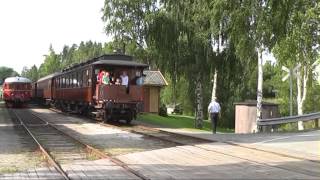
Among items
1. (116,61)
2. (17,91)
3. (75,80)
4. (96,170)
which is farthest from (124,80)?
(17,91)

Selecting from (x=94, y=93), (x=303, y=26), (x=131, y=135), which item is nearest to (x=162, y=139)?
(x=131, y=135)

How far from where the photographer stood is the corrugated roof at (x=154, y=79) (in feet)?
158

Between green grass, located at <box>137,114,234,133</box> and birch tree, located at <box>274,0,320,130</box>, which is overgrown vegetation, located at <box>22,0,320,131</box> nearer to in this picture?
birch tree, located at <box>274,0,320,130</box>

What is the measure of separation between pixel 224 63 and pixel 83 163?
80.1 ft

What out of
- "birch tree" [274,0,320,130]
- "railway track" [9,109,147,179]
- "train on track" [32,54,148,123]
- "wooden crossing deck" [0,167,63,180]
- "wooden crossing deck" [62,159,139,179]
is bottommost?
"wooden crossing deck" [0,167,63,180]

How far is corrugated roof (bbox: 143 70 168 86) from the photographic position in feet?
158

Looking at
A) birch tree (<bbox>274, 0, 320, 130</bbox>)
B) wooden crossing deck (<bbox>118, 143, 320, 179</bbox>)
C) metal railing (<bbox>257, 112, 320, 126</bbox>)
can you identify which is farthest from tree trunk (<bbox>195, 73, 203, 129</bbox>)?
wooden crossing deck (<bbox>118, 143, 320, 179</bbox>)

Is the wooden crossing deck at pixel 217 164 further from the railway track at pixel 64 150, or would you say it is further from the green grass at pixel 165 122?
the green grass at pixel 165 122

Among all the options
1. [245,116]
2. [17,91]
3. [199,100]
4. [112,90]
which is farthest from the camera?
[17,91]

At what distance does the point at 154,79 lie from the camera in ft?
162

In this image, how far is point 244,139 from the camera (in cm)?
2050

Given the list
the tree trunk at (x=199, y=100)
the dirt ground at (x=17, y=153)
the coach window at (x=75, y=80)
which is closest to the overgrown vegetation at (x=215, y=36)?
the tree trunk at (x=199, y=100)

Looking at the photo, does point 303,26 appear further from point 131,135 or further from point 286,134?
point 131,135

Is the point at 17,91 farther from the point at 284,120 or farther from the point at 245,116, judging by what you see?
the point at 284,120
